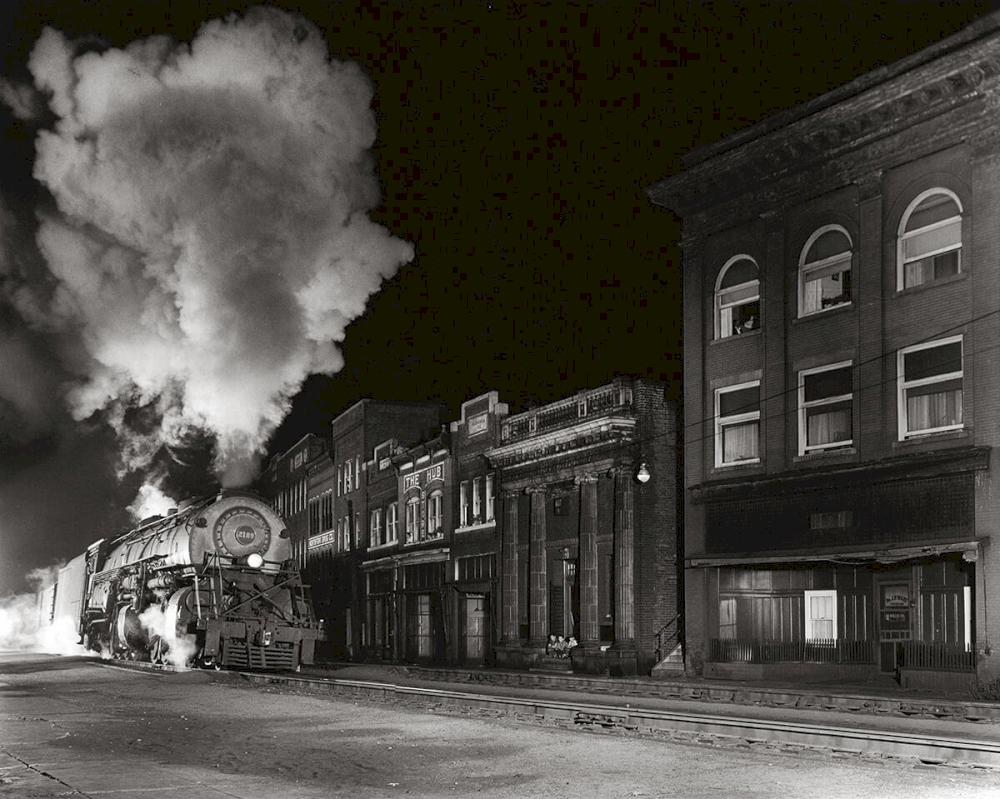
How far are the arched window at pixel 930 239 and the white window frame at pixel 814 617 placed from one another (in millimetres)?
7397

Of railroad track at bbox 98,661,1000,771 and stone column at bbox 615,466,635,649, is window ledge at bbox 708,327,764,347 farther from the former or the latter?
railroad track at bbox 98,661,1000,771

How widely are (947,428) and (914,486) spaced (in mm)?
1341

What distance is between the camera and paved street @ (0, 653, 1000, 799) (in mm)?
12609

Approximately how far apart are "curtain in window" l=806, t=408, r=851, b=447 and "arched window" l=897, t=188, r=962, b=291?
127 inches

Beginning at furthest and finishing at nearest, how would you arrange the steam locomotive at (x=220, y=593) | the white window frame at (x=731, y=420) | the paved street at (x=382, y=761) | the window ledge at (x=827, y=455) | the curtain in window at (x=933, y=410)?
1. the steam locomotive at (x=220, y=593)
2. the white window frame at (x=731, y=420)
3. the window ledge at (x=827, y=455)
4. the curtain in window at (x=933, y=410)
5. the paved street at (x=382, y=761)

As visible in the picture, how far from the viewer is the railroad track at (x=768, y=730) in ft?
45.6

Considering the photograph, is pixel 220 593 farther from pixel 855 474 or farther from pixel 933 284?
pixel 933 284

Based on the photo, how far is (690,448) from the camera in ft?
111

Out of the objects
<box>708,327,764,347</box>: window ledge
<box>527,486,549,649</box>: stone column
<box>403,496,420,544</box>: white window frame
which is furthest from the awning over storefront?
<box>403,496,420,544</box>: white window frame

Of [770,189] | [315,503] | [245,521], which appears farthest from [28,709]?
[315,503]

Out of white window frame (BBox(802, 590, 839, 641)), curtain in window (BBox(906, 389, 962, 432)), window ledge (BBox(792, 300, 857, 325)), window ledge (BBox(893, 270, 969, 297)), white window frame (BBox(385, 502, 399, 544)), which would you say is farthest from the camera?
white window frame (BBox(385, 502, 399, 544))

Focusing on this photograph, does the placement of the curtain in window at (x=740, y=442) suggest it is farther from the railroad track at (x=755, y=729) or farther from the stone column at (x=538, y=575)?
the railroad track at (x=755, y=729)

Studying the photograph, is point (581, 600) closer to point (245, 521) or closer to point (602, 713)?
point (245, 521)

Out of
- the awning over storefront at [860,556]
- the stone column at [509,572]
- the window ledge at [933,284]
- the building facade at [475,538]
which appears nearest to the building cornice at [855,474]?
the awning over storefront at [860,556]
